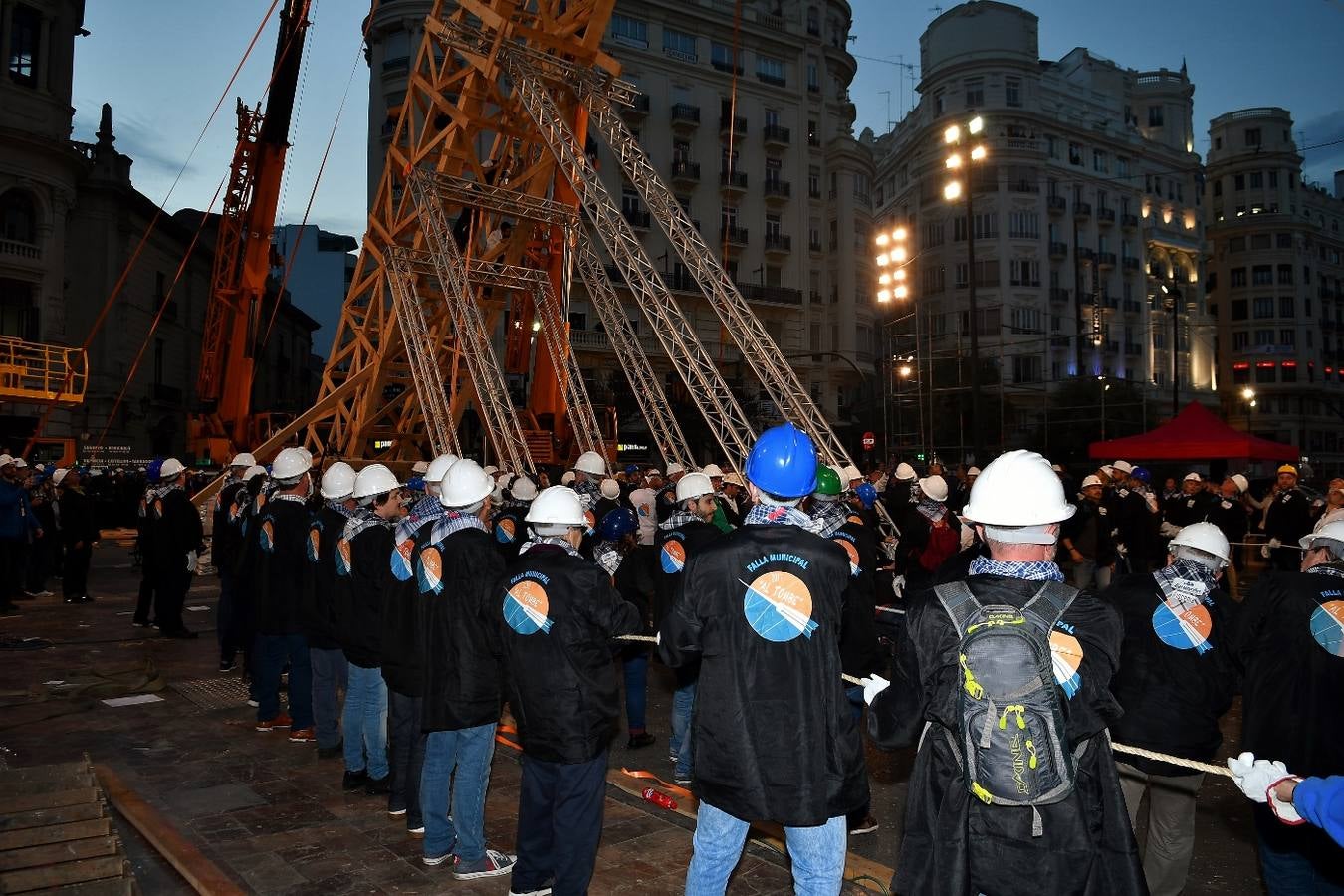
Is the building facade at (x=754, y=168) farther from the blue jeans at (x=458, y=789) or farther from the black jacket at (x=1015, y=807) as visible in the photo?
the black jacket at (x=1015, y=807)

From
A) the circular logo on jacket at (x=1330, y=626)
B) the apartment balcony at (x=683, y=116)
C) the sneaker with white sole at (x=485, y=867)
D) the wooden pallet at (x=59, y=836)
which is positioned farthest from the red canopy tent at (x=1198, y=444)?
the apartment balcony at (x=683, y=116)

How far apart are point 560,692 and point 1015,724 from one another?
6.98 ft

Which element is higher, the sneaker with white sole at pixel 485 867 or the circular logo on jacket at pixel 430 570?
the circular logo on jacket at pixel 430 570

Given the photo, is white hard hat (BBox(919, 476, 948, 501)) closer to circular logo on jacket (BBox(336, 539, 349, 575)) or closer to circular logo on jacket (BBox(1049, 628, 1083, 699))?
circular logo on jacket (BBox(336, 539, 349, 575))

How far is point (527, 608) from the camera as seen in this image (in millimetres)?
4051

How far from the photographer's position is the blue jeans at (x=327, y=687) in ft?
20.5

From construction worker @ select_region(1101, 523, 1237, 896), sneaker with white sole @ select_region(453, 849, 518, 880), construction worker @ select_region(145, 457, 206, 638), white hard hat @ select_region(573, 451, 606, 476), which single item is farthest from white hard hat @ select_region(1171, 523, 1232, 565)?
construction worker @ select_region(145, 457, 206, 638)

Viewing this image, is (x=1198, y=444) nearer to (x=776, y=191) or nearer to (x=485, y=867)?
(x=485, y=867)

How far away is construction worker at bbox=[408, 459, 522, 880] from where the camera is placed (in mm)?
4531

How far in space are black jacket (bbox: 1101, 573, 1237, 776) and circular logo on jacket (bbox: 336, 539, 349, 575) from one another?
4.40 meters

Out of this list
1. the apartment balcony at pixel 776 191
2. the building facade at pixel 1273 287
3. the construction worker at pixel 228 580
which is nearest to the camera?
the construction worker at pixel 228 580

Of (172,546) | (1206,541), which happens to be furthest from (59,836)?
(172,546)

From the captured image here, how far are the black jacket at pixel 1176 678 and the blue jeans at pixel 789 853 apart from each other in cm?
157

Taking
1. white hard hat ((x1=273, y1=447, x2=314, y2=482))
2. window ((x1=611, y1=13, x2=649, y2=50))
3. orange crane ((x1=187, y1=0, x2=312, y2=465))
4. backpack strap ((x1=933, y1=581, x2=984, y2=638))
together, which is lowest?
backpack strap ((x1=933, y1=581, x2=984, y2=638))
